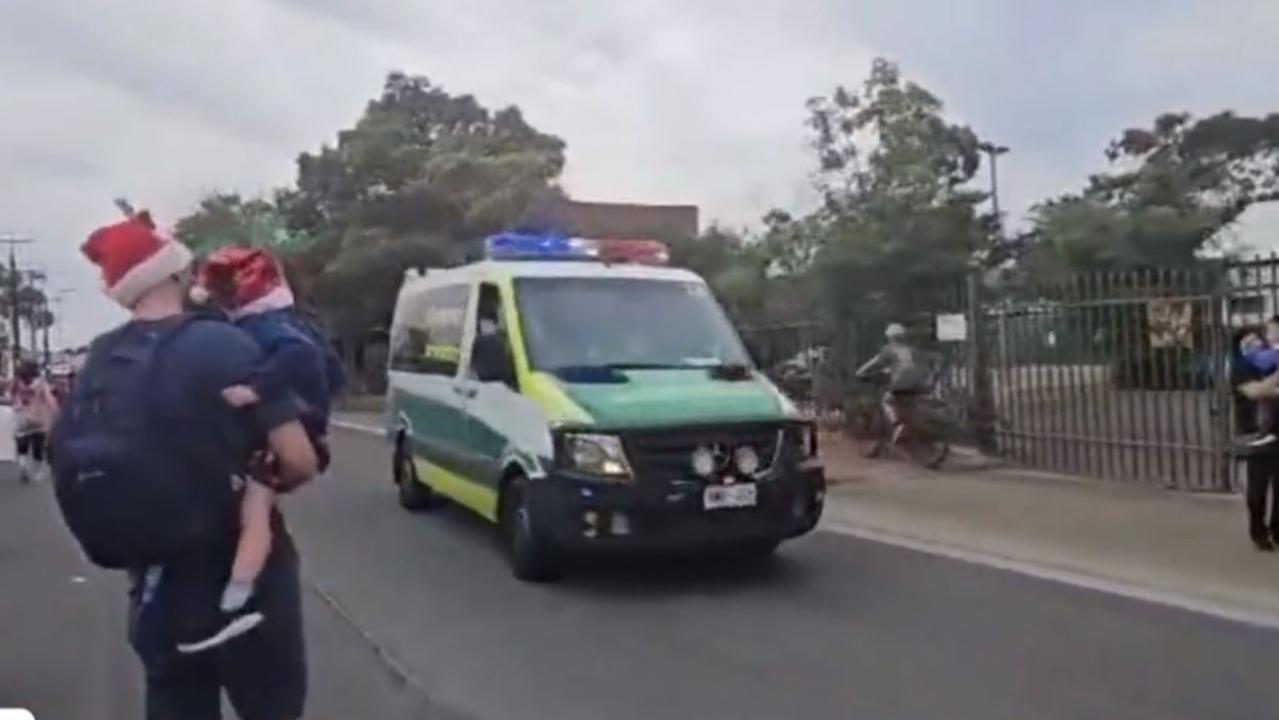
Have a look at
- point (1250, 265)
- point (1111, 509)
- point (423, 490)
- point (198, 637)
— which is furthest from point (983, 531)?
point (198, 637)

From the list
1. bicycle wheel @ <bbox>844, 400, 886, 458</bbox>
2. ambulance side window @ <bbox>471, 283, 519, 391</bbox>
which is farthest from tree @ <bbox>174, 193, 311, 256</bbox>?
ambulance side window @ <bbox>471, 283, 519, 391</bbox>

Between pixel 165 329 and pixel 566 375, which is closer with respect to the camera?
pixel 165 329

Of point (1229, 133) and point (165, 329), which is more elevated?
point (1229, 133)

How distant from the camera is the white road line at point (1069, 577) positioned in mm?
7955

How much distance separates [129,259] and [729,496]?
5.81 metres

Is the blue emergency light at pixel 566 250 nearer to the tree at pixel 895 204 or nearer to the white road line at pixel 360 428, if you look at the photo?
the tree at pixel 895 204

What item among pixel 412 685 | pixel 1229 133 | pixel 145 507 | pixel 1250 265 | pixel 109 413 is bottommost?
pixel 412 685

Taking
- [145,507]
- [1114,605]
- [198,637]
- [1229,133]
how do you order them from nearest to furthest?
[145,507] < [198,637] < [1114,605] < [1229,133]

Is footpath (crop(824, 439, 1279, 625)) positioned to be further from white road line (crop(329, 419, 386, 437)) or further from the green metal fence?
white road line (crop(329, 419, 386, 437))

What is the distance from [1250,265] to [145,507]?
10.5 metres

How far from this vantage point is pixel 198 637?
3.31 metres

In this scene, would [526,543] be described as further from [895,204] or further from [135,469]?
[895,204]

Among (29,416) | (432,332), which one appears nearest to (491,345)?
(432,332)

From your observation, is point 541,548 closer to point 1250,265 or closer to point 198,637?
point 198,637
